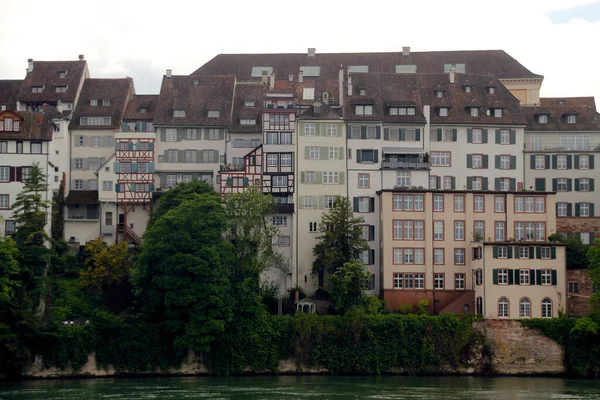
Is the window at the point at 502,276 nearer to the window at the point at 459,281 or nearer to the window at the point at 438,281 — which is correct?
the window at the point at 459,281

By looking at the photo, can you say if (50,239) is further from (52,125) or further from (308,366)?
(308,366)

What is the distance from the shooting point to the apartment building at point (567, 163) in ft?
314

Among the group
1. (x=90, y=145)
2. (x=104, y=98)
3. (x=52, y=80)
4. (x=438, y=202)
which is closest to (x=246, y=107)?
(x=104, y=98)

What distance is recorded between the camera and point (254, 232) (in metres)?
84.2

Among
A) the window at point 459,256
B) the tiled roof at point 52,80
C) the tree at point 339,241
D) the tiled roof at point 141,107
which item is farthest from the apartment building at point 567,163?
the tiled roof at point 52,80

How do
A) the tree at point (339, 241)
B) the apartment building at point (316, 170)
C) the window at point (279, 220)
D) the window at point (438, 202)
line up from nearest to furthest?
the tree at point (339, 241) < the window at point (438, 202) < the apartment building at point (316, 170) < the window at point (279, 220)

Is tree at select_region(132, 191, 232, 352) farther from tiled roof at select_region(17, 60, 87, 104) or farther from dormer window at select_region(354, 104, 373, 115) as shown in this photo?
tiled roof at select_region(17, 60, 87, 104)

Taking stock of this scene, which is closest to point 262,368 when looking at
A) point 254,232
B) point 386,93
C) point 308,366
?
point 308,366

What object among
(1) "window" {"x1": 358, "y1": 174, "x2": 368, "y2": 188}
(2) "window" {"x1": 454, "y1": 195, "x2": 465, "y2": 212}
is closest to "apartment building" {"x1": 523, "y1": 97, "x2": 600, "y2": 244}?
(2) "window" {"x1": 454, "y1": 195, "x2": 465, "y2": 212}

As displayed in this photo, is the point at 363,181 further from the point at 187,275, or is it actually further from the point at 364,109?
the point at 187,275

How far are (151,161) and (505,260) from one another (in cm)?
2950

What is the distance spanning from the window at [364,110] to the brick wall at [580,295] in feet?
65.7

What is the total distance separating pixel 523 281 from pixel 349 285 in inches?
488

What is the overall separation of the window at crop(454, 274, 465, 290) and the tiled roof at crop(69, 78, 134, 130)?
1248 inches
